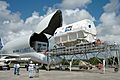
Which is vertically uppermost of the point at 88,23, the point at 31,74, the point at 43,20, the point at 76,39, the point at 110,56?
the point at 43,20

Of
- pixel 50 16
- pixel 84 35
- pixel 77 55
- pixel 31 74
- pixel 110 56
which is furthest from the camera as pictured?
pixel 50 16

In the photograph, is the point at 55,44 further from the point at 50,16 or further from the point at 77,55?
the point at 50,16

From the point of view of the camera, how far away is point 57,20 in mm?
57531

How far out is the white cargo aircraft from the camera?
40938mm

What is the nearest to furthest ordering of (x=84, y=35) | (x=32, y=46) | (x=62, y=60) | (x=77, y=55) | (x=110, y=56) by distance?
(x=110, y=56) → (x=84, y=35) → (x=77, y=55) → (x=62, y=60) → (x=32, y=46)

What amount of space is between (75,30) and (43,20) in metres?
16.7

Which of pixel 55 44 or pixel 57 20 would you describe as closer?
pixel 55 44

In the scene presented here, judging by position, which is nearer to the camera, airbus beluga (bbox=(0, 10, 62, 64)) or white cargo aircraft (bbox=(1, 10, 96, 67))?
white cargo aircraft (bbox=(1, 10, 96, 67))

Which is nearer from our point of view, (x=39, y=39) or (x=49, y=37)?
(x=49, y=37)

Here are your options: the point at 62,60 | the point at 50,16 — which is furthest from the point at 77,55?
the point at 50,16

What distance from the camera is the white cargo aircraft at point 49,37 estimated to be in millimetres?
40938

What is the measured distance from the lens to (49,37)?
5594cm

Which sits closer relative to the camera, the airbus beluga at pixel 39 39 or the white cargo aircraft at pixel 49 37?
the white cargo aircraft at pixel 49 37

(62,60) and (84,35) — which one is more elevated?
(84,35)
